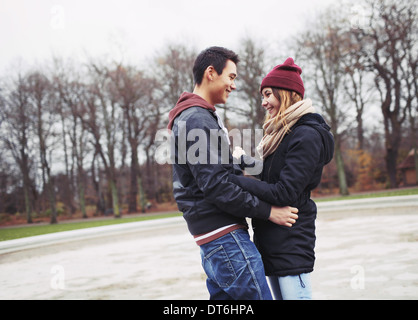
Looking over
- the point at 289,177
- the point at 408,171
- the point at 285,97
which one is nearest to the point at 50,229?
the point at 285,97

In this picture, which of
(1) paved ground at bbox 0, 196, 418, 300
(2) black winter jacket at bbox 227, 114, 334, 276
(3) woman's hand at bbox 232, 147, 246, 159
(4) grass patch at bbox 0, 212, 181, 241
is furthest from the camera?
(4) grass patch at bbox 0, 212, 181, 241

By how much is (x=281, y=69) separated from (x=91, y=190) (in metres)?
47.2

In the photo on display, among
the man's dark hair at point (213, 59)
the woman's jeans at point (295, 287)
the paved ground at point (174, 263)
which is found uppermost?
the man's dark hair at point (213, 59)

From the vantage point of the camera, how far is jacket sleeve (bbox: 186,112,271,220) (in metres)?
1.92

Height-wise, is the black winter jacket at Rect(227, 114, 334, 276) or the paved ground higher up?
the black winter jacket at Rect(227, 114, 334, 276)

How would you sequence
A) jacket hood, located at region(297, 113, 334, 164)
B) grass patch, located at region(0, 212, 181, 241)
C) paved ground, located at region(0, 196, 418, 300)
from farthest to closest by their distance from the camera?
1. grass patch, located at region(0, 212, 181, 241)
2. paved ground, located at region(0, 196, 418, 300)
3. jacket hood, located at region(297, 113, 334, 164)

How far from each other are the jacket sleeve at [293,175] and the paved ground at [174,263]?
253 centimetres

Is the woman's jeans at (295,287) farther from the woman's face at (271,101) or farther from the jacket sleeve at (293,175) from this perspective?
the woman's face at (271,101)

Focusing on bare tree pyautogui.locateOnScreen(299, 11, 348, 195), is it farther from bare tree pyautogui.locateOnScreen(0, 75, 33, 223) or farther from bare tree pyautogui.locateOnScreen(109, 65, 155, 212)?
bare tree pyautogui.locateOnScreen(0, 75, 33, 223)

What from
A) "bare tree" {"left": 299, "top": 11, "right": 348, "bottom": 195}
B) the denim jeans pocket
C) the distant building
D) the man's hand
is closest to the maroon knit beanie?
the man's hand

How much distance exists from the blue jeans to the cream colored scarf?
1.63 feet

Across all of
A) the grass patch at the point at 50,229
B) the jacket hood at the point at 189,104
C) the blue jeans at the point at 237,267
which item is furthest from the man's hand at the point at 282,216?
the grass patch at the point at 50,229

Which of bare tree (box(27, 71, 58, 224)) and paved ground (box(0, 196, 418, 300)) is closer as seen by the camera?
paved ground (box(0, 196, 418, 300))

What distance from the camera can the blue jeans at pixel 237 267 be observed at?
1956 millimetres
